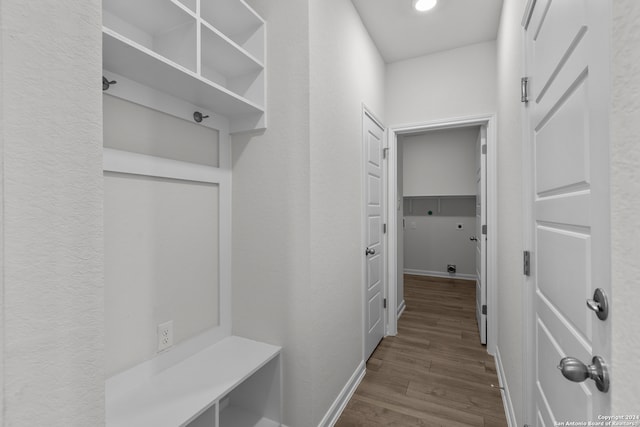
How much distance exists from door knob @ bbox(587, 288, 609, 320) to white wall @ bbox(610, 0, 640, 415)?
0.12 ft

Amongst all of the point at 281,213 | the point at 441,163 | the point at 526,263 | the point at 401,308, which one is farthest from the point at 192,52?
the point at 441,163

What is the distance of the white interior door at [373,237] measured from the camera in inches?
95.9

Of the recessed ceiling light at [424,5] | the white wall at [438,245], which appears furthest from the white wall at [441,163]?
the recessed ceiling light at [424,5]

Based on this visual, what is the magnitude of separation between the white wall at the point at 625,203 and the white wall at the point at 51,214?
110cm

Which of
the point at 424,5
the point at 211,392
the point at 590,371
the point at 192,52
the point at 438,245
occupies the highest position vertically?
the point at 424,5

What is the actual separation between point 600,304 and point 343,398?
5.70ft

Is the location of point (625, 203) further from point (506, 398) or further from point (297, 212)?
point (506, 398)

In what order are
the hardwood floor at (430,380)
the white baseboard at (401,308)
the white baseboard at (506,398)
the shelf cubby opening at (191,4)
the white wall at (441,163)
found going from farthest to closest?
the white wall at (441,163) → the white baseboard at (401,308) → the hardwood floor at (430,380) → the white baseboard at (506,398) → the shelf cubby opening at (191,4)

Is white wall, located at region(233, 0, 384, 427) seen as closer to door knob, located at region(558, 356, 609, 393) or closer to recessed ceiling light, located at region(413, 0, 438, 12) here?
recessed ceiling light, located at region(413, 0, 438, 12)

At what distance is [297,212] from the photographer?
61.7 inches

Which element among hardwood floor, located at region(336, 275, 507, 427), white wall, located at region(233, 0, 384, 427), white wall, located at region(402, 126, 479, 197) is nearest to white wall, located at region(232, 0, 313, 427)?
white wall, located at region(233, 0, 384, 427)

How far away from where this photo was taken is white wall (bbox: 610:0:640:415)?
1.48ft

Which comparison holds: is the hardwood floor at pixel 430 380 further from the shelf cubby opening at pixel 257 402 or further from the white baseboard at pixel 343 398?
the shelf cubby opening at pixel 257 402

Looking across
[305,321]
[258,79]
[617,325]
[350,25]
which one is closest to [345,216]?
[305,321]
